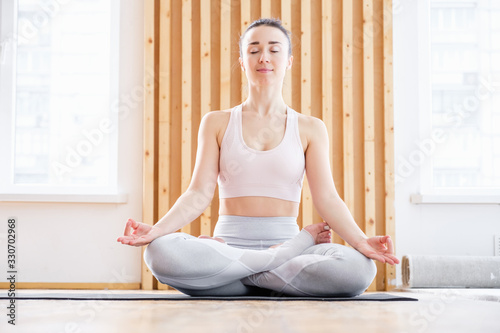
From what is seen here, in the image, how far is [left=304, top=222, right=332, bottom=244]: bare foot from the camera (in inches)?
74.2

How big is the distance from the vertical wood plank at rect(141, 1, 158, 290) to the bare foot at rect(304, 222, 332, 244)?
5.48 feet

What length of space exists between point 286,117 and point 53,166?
2023mm

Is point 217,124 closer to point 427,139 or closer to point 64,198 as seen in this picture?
point 64,198

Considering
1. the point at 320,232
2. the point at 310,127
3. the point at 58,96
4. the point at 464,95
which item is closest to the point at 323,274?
the point at 320,232

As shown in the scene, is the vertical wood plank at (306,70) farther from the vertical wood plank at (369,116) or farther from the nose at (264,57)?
the nose at (264,57)

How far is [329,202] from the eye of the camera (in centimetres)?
198

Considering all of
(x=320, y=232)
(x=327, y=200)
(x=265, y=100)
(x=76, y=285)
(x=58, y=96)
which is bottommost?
(x=76, y=285)

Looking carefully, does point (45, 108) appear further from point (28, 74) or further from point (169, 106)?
point (169, 106)

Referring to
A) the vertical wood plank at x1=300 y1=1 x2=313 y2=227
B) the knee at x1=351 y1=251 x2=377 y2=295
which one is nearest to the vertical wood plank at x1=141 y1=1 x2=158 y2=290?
the vertical wood plank at x1=300 y1=1 x2=313 y2=227

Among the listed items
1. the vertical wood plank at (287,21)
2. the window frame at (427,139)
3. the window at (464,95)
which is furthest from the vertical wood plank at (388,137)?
the vertical wood plank at (287,21)

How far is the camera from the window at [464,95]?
3623 mm

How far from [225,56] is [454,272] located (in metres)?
1.79

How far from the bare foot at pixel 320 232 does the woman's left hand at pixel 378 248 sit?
13 cm

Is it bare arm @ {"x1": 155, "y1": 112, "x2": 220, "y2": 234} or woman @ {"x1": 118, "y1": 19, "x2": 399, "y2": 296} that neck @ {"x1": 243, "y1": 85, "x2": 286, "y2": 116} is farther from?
bare arm @ {"x1": 155, "y1": 112, "x2": 220, "y2": 234}
